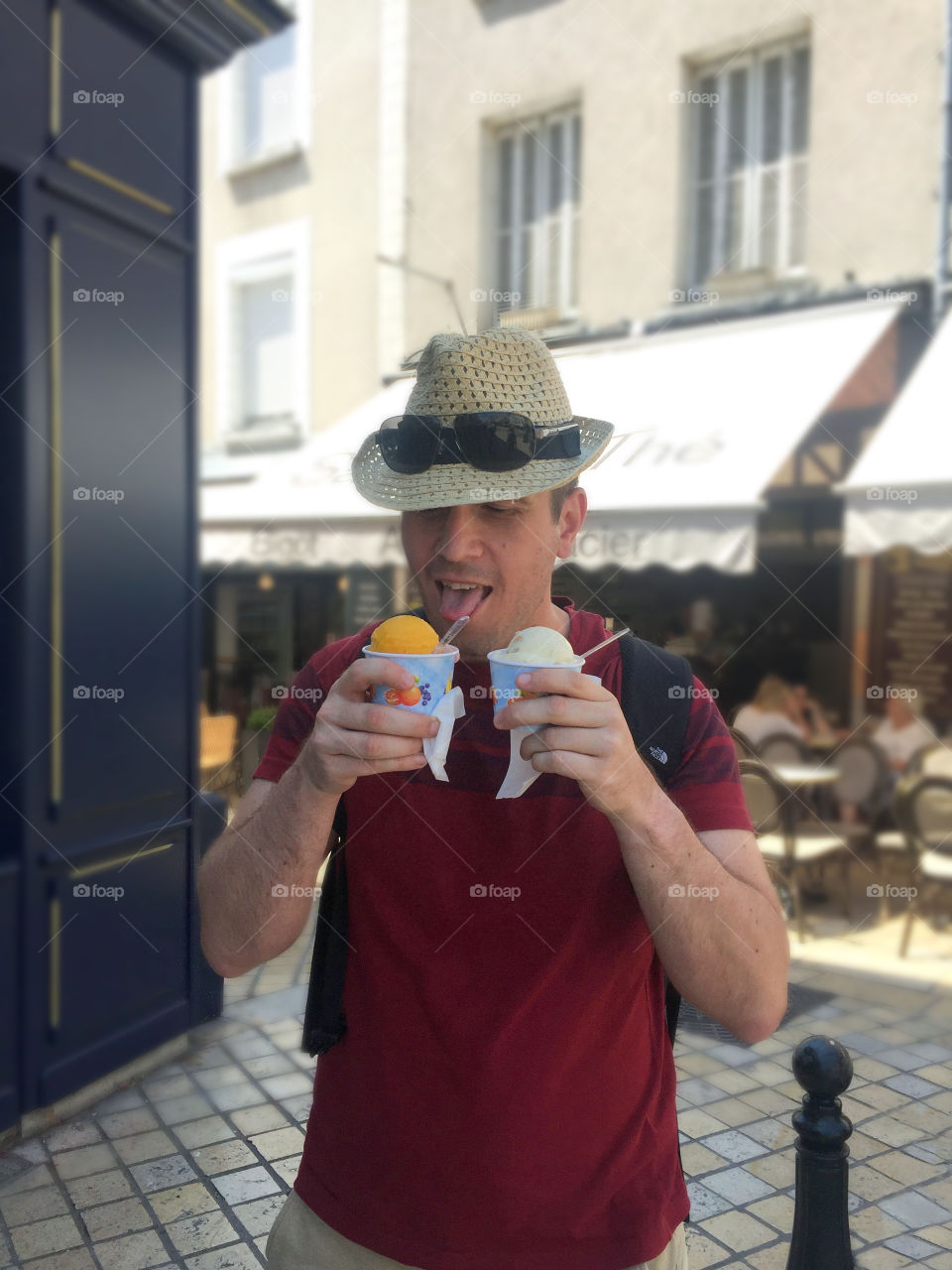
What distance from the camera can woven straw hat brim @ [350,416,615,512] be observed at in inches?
60.9

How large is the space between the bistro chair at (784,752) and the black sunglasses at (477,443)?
524cm

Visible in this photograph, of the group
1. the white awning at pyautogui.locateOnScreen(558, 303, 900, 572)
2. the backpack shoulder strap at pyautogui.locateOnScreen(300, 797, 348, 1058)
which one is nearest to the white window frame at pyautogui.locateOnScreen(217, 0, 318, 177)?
the white awning at pyautogui.locateOnScreen(558, 303, 900, 572)

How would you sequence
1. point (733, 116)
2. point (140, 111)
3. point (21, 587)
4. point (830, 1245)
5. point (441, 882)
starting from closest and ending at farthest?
point (441, 882)
point (830, 1245)
point (21, 587)
point (140, 111)
point (733, 116)

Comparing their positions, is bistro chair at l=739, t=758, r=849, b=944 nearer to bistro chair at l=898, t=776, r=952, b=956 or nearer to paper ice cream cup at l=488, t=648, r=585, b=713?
bistro chair at l=898, t=776, r=952, b=956

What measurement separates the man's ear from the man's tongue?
0.18m

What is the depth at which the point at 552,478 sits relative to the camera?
158cm

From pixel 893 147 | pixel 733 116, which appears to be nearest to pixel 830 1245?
pixel 893 147

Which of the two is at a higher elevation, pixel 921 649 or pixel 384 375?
pixel 384 375

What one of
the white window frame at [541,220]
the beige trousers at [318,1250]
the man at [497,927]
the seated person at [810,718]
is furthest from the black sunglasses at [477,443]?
the white window frame at [541,220]

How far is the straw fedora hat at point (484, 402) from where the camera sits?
5.22ft

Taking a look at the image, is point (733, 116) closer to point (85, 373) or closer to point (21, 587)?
point (85, 373)

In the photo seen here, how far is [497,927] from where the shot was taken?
147 cm

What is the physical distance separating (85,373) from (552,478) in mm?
2946

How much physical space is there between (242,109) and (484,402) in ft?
41.5
